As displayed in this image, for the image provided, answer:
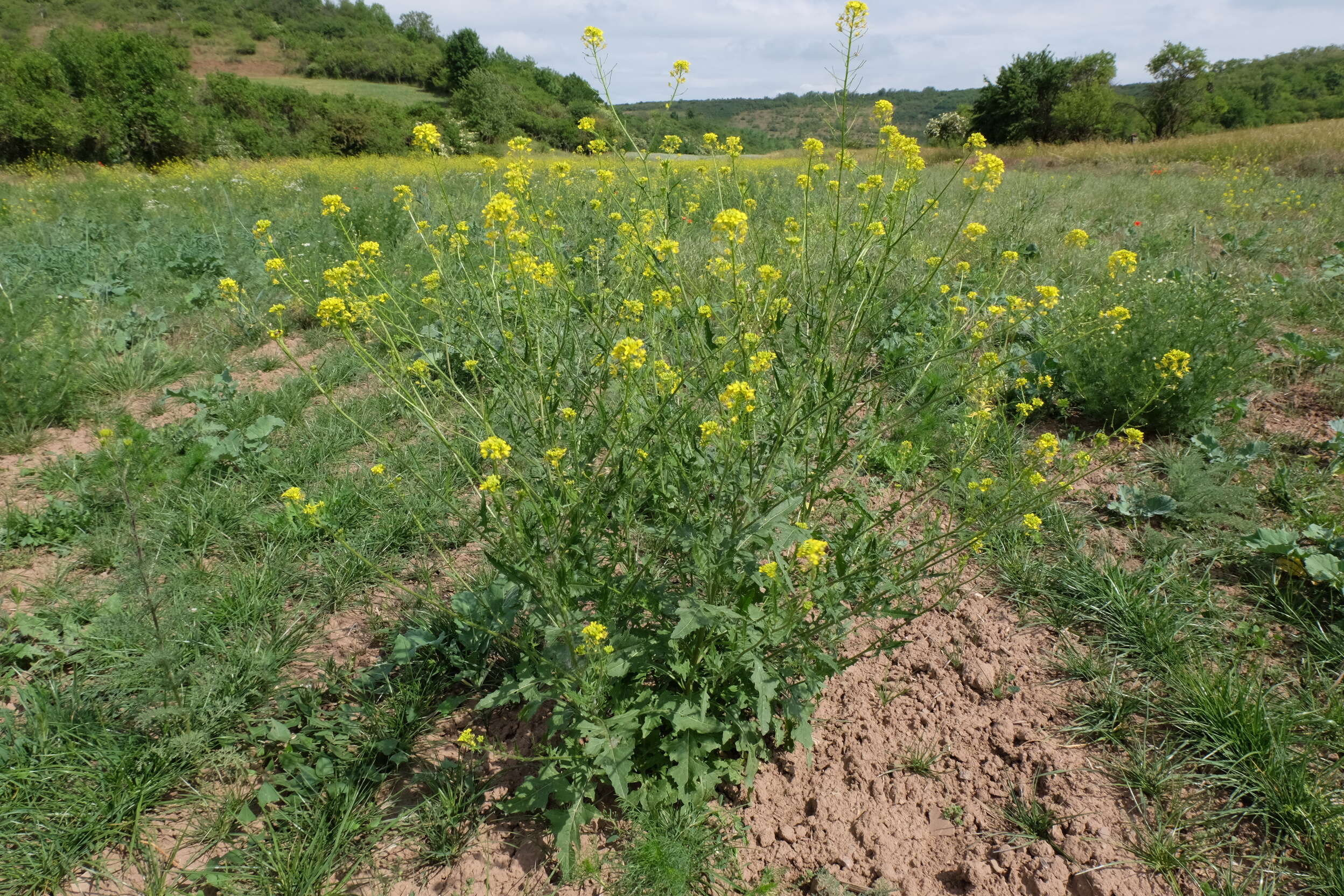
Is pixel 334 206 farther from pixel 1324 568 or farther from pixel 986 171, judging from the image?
pixel 1324 568

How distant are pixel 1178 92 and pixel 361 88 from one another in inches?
1855

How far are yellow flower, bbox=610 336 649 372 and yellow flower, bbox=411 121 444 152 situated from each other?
123cm

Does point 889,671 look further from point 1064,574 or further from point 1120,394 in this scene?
point 1120,394

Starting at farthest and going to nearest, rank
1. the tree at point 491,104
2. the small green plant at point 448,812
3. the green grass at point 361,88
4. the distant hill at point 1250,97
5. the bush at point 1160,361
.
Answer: the green grass at point 361,88
the distant hill at point 1250,97
the tree at point 491,104
the bush at point 1160,361
the small green plant at point 448,812

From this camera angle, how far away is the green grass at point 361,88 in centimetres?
3784

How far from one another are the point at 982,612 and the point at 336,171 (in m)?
15.9

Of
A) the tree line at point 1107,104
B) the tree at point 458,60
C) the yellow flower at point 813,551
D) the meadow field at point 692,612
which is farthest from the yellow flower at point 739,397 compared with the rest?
the tree at point 458,60

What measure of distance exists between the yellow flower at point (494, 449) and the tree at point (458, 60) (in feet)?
164

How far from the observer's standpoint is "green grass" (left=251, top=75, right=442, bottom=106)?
37.8m

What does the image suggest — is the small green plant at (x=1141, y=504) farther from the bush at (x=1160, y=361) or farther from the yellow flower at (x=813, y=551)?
the yellow flower at (x=813, y=551)

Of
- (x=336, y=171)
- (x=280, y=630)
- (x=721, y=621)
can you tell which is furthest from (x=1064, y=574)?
(x=336, y=171)

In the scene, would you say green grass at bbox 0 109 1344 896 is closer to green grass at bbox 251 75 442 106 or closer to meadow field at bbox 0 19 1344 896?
meadow field at bbox 0 19 1344 896

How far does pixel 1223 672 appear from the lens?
2074mm

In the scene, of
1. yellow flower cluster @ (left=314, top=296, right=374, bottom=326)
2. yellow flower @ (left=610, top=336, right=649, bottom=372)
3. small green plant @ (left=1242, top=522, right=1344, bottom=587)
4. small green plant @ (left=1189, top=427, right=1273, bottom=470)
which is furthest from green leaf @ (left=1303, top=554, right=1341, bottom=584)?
yellow flower cluster @ (left=314, top=296, right=374, bottom=326)
